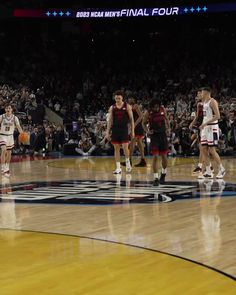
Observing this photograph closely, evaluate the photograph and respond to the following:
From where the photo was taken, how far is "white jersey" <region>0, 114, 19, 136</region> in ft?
48.8

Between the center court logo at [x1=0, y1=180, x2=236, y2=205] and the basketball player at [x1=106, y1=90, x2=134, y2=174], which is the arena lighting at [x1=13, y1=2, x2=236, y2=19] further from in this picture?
the center court logo at [x1=0, y1=180, x2=236, y2=205]

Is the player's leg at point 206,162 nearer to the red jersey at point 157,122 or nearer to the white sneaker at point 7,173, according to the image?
the red jersey at point 157,122

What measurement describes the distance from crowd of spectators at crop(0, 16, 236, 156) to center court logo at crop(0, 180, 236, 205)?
12431mm

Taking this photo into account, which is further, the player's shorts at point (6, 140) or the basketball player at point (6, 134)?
the player's shorts at point (6, 140)

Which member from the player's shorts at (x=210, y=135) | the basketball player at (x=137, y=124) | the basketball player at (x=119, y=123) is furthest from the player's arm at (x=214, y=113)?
the basketball player at (x=137, y=124)

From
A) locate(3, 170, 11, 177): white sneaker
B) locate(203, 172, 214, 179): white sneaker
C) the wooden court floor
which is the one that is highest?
locate(3, 170, 11, 177): white sneaker

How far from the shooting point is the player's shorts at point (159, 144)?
12.0 meters

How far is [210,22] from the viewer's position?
34.0 meters

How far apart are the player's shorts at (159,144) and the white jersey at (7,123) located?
3.98m

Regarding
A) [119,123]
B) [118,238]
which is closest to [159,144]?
[119,123]

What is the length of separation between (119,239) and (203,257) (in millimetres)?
1124

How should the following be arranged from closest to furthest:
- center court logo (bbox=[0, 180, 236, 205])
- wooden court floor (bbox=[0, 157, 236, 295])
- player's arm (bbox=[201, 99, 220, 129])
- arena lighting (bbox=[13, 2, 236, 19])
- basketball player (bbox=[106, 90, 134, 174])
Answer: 1. wooden court floor (bbox=[0, 157, 236, 295])
2. center court logo (bbox=[0, 180, 236, 205])
3. player's arm (bbox=[201, 99, 220, 129])
4. basketball player (bbox=[106, 90, 134, 174])
5. arena lighting (bbox=[13, 2, 236, 19])

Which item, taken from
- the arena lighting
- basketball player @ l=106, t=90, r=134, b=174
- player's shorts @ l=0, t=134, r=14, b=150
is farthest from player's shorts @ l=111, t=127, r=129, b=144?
the arena lighting

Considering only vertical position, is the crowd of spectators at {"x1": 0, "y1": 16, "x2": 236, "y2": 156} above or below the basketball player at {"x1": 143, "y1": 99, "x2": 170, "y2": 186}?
above
